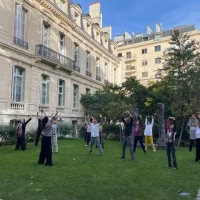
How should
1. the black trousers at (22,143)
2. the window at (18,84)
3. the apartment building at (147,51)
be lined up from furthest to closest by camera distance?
1. the apartment building at (147,51)
2. the window at (18,84)
3. the black trousers at (22,143)

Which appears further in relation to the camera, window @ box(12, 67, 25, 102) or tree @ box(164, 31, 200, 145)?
window @ box(12, 67, 25, 102)

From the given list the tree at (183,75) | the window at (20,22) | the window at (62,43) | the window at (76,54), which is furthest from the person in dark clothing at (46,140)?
the window at (76,54)

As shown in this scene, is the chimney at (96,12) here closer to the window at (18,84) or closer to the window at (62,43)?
the window at (62,43)

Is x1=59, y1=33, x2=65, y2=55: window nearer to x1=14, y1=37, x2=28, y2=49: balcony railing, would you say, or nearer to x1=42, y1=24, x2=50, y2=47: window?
x1=42, y1=24, x2=50, y2=47: window

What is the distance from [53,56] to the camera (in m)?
21.8

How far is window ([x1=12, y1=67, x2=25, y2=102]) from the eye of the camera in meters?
17.9

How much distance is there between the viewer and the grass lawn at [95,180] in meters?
5.12

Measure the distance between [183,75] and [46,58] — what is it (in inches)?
428

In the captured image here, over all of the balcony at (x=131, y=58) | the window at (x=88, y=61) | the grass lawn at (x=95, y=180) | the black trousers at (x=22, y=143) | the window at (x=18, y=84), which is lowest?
the grass lawn at (x=95, y=180)

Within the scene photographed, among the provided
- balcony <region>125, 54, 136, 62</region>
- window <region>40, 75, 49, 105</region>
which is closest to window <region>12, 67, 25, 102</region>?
window <region>40, 75, 49, 105</region>

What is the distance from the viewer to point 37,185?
226 inches

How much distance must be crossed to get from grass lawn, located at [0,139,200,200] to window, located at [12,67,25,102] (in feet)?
32.1

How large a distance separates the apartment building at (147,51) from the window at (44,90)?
3126 cm

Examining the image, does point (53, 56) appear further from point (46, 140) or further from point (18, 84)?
point (46, 140)
